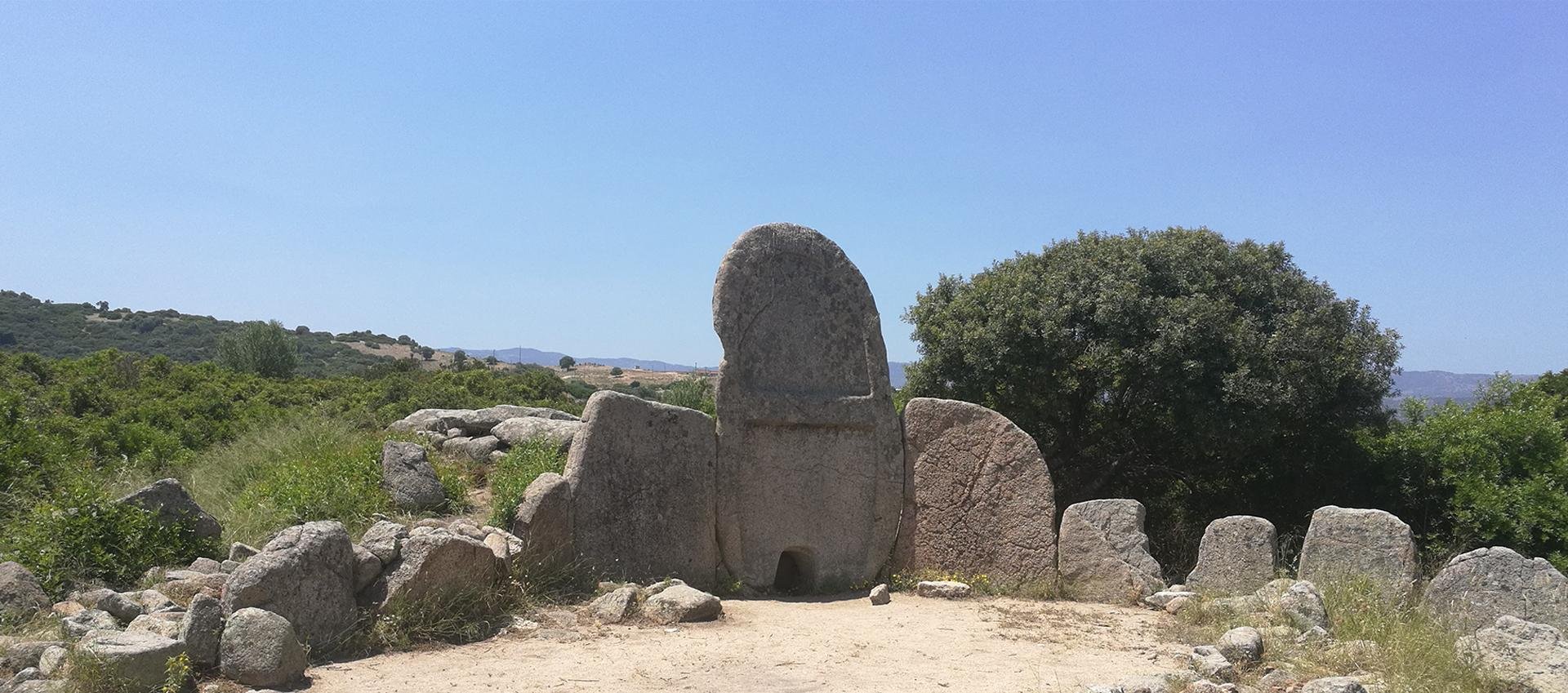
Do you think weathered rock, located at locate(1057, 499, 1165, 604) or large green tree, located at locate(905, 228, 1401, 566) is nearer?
weathered rock, located at locate(1057, 499, 1165, 604)

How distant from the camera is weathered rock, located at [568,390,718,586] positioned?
9.46m

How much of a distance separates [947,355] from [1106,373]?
1822 millimetres

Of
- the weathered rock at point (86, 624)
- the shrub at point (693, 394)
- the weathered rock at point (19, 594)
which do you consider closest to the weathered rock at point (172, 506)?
the weathered rock at point (19, 594)

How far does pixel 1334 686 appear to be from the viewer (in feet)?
20.2

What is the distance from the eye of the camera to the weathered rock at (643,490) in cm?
946

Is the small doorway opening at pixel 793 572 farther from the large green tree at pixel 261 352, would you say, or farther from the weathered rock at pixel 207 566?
the large green tree at pixel 261 352

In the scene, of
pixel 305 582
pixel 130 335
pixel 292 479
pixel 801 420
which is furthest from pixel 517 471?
pixel 130 335

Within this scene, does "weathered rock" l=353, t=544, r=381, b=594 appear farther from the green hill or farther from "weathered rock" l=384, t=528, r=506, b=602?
the green hill

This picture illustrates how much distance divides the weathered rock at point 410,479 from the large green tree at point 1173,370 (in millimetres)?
5908

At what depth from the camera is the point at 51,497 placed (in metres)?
9.45

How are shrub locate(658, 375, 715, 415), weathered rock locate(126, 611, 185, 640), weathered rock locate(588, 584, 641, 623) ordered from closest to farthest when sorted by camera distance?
weathered rock locate(126, 611, 185, 640) → weathered rock locate(588, 584, 641, 623) → shrub locate(658, 375, 715, 415)

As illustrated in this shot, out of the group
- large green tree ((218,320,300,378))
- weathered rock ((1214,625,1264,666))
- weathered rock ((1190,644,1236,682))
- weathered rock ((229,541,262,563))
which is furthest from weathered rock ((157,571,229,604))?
large green tree ((218,320,300,378))

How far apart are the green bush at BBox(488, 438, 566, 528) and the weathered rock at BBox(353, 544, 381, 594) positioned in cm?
179

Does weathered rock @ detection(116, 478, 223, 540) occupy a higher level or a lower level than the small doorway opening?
higher
